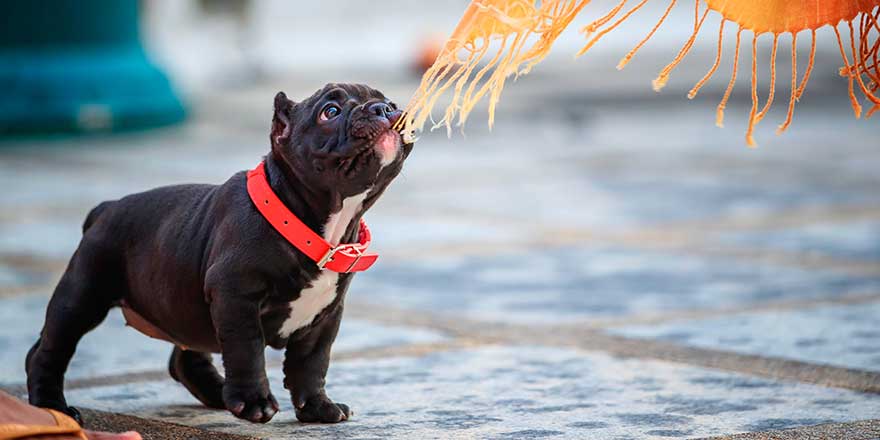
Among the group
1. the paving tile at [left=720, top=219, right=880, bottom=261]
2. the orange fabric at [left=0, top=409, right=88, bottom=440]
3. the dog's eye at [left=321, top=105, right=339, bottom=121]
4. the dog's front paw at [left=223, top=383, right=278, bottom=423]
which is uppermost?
the dog's eye at [left=321, top=105, right=339, bottom=121]

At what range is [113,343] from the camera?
404 centimetres

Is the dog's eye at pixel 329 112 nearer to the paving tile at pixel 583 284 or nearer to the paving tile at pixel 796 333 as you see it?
the paving tile at pixel 796 333

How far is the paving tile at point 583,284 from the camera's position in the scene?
4566mm

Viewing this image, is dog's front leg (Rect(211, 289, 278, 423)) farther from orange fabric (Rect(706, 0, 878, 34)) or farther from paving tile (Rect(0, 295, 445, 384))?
orange fabric (Rect(706, 0, 878, 34))

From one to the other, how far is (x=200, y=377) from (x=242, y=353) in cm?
48

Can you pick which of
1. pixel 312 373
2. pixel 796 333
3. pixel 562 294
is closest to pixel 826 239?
pixel 562 294

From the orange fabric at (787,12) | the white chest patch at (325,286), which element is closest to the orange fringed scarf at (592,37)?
the orange fabric at (787,12)

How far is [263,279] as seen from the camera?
2.76m

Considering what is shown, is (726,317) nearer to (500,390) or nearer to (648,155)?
(500,390)

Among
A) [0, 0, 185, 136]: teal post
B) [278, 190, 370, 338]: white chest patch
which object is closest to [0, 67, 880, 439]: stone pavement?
[278, 190, 370, 338]: white chest patch

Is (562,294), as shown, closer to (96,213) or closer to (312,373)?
(312,373)

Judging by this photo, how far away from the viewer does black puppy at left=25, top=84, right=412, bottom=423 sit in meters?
2.74

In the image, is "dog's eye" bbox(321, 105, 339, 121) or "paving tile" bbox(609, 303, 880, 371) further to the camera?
"paving tile" bbox(609, 303, 880, 371)

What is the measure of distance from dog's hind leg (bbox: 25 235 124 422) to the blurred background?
0.71ft
